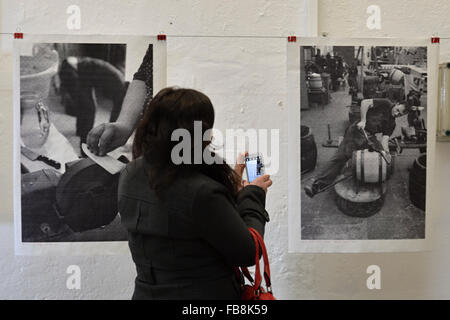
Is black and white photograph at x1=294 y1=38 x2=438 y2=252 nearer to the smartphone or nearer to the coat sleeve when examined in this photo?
the smartphone

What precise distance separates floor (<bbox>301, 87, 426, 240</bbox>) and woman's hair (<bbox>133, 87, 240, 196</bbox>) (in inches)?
35.5

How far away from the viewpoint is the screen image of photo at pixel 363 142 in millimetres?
2047

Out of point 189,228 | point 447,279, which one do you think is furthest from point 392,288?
point 189,228

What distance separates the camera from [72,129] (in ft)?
6.59

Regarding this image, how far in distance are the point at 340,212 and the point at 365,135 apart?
34 cm

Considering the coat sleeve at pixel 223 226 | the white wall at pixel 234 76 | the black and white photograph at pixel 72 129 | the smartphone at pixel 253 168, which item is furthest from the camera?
the white wall at pixel 234 76

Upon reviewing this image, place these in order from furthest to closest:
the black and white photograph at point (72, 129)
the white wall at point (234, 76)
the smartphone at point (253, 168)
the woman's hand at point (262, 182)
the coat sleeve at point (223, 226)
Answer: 1. the white wall at point (234, 76)
2. the black and white photograph at point (72, 129)
3. the smartphone at point (253, 168)
4. the woman's hand at point (262, 182)
5. the coat sleeve at point (223, 226)

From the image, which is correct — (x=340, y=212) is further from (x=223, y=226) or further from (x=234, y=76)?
(x=223, y=226)

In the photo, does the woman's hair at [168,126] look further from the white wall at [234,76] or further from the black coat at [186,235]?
the white wall at [234,76]

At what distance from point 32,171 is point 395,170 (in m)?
1.51

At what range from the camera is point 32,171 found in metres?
2.00

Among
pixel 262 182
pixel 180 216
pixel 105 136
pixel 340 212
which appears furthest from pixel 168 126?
pixel 340 212

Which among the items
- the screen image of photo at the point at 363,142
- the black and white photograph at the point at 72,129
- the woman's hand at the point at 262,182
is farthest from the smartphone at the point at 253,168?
the black and white photograph at the point at 72,129

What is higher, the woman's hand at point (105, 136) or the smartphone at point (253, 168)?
the woman's hand at point (105, 136)
